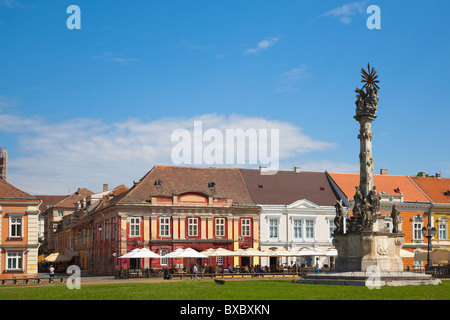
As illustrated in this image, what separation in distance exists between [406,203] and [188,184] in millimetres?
20778

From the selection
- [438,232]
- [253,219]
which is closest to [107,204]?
[253,219]

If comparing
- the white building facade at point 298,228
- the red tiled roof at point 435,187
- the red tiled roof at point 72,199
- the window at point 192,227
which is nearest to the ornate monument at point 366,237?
the window at point 192,227

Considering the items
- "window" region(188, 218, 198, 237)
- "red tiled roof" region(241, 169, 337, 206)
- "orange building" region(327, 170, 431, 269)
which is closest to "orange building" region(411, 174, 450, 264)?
"orange building" region(327, 170, 431, 269)

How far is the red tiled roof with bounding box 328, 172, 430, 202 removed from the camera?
62719mm

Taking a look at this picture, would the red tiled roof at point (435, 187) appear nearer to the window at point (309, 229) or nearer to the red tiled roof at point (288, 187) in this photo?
the red tiled roof at point (288, 187)

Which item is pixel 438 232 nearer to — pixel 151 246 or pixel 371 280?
pixel 151 246

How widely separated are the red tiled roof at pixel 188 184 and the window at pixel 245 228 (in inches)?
66.6

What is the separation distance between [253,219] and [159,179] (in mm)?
9298

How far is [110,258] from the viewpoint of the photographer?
57.0 m

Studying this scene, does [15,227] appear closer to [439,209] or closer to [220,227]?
[220,227]

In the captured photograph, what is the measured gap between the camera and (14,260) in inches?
1815

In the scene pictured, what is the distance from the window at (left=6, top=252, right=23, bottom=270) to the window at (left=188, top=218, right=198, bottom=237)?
15532 mm

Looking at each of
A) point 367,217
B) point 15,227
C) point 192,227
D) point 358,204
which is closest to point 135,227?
point 192,227

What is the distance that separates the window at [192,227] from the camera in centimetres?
5669
